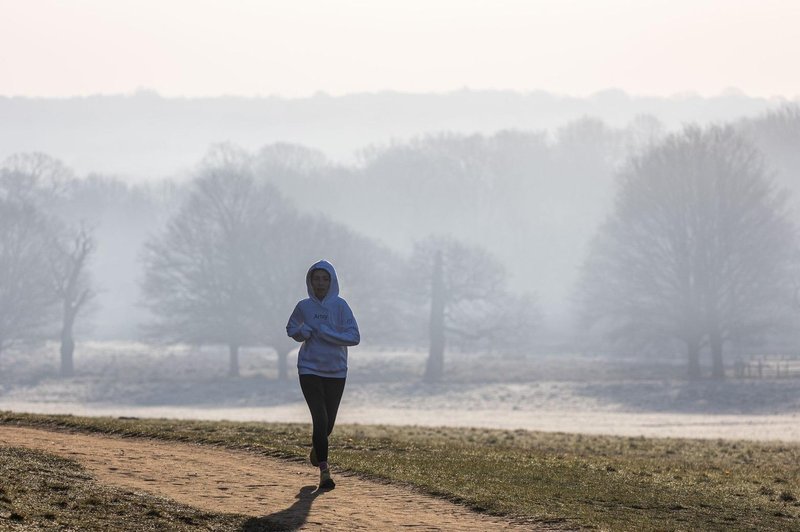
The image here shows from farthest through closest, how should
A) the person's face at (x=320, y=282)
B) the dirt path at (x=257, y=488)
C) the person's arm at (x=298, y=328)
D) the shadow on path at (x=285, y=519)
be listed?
the person's face at (x=320, y=282)
the person's arm at (x=298, y=328)
the dirt path at (x=257, y=488)
the shadow on path at (x=285, y=519)

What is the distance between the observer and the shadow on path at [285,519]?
1382 cm

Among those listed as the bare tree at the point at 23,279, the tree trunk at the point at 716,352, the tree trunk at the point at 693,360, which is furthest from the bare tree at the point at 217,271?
the tree trunk at the point at 716,352

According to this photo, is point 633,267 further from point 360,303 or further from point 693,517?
point 693,517

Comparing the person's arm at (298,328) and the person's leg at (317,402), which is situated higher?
the person's arm at (298,328)

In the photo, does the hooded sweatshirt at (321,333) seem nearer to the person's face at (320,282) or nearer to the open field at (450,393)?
the person's face at (320,282)

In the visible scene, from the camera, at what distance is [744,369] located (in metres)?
65.7

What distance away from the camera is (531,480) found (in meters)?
18.4

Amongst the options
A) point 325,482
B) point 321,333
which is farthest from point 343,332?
point 325,482

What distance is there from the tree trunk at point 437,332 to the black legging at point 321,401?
174ft

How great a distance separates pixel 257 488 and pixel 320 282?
2.79 m

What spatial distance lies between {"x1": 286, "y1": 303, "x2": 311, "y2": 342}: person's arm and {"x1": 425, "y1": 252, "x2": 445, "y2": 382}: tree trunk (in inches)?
2106

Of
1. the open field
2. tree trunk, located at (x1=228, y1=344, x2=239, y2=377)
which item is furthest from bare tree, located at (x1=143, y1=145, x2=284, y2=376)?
the open field

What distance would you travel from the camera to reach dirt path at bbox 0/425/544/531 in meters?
14.6

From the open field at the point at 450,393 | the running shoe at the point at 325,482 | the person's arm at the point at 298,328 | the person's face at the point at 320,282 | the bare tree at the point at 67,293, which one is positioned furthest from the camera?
the bare tree at the point at 67,293
